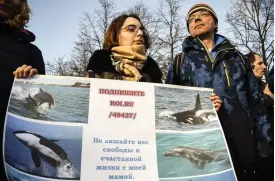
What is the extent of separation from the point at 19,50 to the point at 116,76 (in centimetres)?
63

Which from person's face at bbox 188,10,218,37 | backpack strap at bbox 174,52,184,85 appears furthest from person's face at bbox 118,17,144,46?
person's face at bbox 188,10,218,37

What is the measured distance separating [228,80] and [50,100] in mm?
1241

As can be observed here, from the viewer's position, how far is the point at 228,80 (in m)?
2.36

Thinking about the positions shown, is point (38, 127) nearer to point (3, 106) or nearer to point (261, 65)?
point (3, 106)

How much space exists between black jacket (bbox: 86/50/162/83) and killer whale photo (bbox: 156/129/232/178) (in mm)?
570

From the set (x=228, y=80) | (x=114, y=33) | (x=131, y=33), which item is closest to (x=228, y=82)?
(x=228, y=80)

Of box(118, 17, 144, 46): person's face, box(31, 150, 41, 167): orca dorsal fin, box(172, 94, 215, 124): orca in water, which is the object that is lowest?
box(31, 150, 41, 167): orca dorsal fin

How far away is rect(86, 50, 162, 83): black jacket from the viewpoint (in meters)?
2.30

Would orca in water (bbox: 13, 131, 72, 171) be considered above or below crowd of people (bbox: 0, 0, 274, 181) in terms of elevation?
below

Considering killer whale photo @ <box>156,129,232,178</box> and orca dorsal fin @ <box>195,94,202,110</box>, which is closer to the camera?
killer whale photo @ <box>156,129,232,178</box>

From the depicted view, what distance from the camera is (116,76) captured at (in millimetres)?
2260

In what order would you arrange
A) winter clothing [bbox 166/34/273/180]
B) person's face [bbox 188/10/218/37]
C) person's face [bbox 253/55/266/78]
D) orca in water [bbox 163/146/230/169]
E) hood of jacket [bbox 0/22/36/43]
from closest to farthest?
orca in water [bbox 163/146/230/169] < hood of jacket [bbox 0/22/36/43] < winter clothing [bbox 166/34/273/180] < person's face [bbox 188/10/218/37] < person's face [bbox 253/55/266/78]

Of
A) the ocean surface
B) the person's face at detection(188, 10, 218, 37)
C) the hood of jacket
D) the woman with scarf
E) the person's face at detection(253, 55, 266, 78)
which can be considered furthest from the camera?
the person's face at detection(253, 55, 266, 78)

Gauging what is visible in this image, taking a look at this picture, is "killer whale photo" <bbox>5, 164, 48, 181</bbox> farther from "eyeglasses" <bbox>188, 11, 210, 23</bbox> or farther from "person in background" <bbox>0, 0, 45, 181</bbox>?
"eyeglasses" <bbox>188, 11, 210, 23</bbox>
